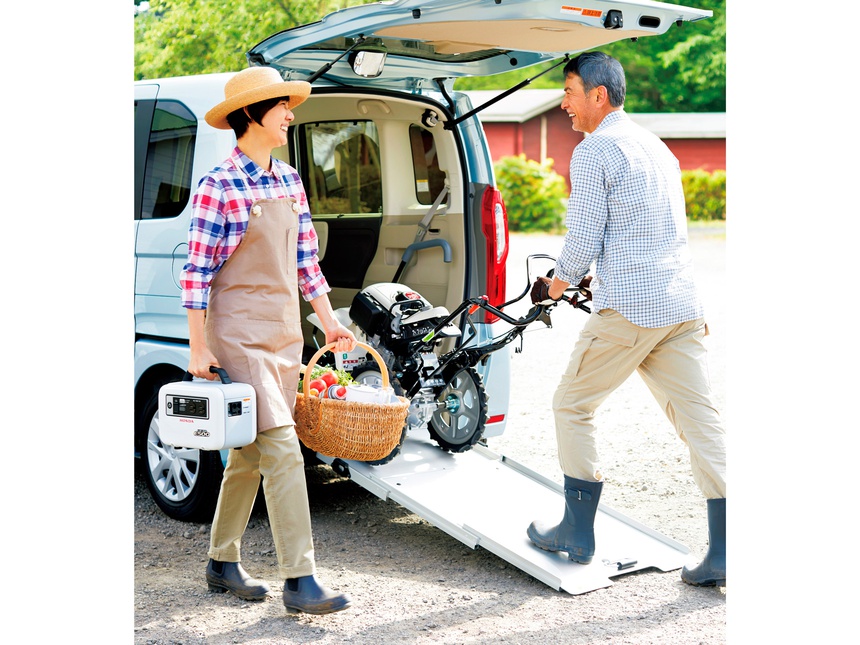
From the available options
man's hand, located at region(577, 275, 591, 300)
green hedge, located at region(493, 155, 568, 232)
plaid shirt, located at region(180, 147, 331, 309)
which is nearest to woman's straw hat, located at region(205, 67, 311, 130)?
plaid shirt, located at region(180, 147, 331, 309)

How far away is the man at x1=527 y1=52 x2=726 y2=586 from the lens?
396 centimetres

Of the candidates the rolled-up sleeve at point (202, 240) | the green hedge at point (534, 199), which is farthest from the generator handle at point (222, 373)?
the green hedge at point (534, 199)

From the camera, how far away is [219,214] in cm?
367

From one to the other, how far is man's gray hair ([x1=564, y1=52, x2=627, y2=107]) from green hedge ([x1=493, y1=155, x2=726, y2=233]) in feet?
75.2

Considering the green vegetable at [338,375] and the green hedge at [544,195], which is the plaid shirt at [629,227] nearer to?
the green vegetable at [338,375]

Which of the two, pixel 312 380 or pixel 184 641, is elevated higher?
pixel 312 380

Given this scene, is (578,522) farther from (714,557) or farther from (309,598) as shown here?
(309,598)

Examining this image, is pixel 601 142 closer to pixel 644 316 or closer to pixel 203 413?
pixel 644 316

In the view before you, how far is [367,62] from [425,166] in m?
1.00

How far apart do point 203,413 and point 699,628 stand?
191 cm

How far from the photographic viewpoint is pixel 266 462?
3.77m

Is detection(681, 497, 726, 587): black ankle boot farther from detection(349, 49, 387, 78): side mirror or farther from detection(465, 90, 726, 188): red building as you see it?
detection(465, 90, 726, 188): red building
